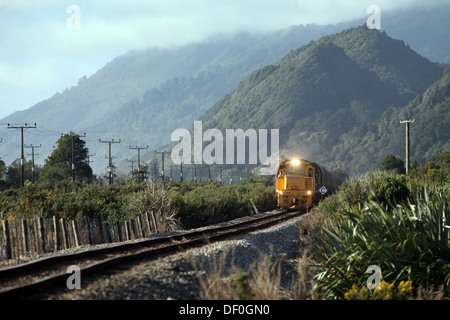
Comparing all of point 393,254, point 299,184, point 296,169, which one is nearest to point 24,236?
point 393,254

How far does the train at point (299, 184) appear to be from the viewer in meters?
28.2

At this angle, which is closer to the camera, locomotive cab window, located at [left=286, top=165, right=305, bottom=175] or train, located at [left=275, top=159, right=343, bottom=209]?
train, located at [left=275, top=159, right=343, bottom=209]

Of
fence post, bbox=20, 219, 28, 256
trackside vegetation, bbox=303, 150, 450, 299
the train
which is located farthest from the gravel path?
the train

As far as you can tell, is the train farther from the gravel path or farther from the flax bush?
the flax bush

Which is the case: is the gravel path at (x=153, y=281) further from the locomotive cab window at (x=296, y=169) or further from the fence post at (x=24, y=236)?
the locomotive cab window at (x=296, y=169)

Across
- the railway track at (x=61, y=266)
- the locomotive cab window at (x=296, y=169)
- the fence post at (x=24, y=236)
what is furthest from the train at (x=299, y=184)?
the fence post at (x=24, y=236)

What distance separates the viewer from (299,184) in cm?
2841

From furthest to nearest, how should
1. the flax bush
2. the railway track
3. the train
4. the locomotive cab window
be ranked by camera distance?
the locomotive cab window → the train → the flax bush → the railway track

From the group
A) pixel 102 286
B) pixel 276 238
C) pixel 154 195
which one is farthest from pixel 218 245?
pixel 154 195

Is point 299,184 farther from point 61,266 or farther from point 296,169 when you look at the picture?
point 61,266

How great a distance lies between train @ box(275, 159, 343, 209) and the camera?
28.2m
